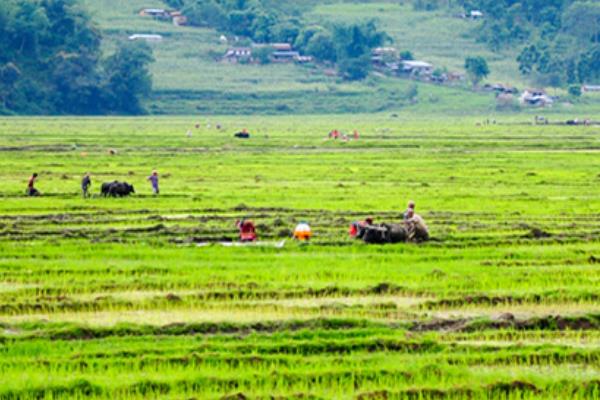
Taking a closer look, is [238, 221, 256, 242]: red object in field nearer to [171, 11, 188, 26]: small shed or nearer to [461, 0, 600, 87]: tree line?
[461, 0, 600, 87]: tree line

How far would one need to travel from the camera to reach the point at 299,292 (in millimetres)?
23031

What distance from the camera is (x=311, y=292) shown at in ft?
75.7

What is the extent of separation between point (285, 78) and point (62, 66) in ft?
93.8

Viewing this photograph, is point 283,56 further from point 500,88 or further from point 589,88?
point 589,88

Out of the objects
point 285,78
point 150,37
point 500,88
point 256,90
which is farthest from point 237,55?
point 500,88

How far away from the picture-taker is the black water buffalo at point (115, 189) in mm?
42188

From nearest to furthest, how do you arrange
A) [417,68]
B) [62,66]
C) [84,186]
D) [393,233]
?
1. [393,233]
2. [84,186]
3. [62,66]
4. [417,68]

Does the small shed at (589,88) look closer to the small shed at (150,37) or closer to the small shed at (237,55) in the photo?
the small shed at (237,55)

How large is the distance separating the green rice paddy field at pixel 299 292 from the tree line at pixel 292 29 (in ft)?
350

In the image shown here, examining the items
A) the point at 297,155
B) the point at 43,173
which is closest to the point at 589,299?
the point at 43,173

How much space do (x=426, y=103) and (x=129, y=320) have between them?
127861 mm

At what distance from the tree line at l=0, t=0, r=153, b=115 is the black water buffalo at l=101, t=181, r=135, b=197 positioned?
89890mm

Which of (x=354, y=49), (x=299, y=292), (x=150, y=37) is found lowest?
(x=150, y=37)

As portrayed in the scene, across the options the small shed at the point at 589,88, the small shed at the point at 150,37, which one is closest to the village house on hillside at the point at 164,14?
the small shed at the point at 150,37
